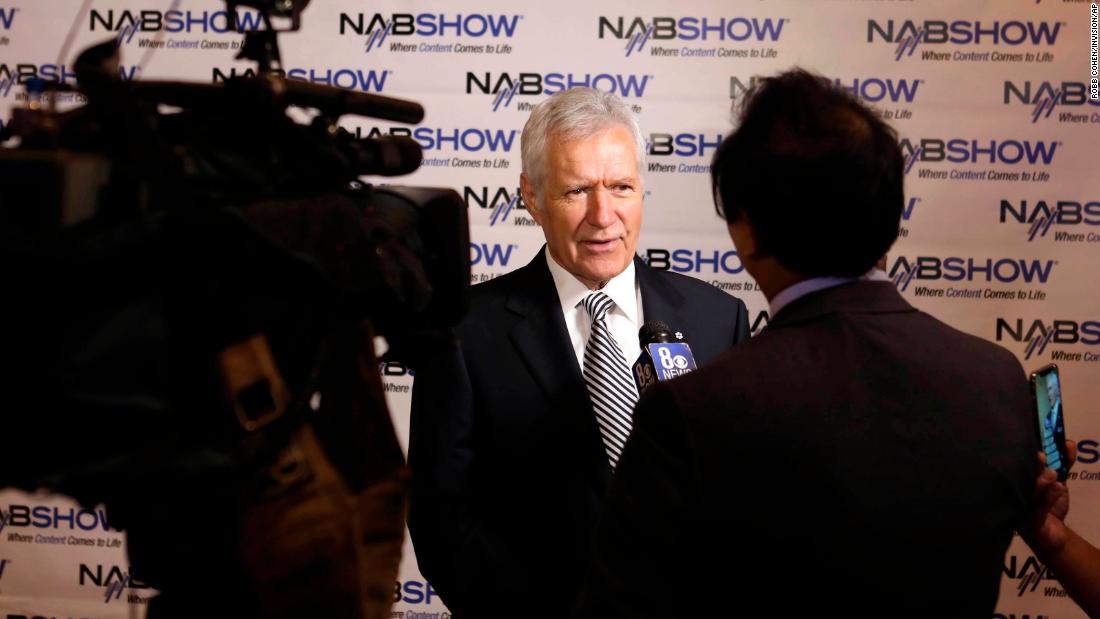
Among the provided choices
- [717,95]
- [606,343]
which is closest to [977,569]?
[606,343]

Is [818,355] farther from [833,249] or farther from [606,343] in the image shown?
[606,343]

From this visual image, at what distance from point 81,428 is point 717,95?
247cm

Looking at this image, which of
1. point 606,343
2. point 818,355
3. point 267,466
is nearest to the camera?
point 267,466

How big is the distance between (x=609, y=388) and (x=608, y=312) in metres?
0.21

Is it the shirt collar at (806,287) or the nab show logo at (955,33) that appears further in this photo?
the nab show logo at (955,33)

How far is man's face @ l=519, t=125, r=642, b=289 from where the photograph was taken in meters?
1.75

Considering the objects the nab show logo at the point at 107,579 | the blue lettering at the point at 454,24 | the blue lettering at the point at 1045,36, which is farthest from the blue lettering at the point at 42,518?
the blue lettering at the point at 1045,36

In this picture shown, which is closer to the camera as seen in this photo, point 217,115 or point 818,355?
point 217,115

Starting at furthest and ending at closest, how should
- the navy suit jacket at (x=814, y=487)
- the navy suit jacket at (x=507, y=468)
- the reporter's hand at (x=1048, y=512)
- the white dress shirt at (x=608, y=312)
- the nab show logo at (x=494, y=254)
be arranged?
the nab show logo at (x=494, y=254)
the white dress shirt at (x=608, y=312)
the navy suit jacket at (x=507, y=468)
the reporter's hand at (x=1048, y=512)
the navy suit jacket at (x=814, y=487)

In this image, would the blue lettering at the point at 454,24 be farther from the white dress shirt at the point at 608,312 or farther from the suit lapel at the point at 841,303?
the suit lapel at the point at 841,303

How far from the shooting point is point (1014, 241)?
9.41 feet

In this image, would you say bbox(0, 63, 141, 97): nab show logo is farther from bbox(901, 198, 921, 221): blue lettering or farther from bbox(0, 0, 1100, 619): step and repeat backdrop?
bbox(901, 198, 921, 221): blue lettering

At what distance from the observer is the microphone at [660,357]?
130 centimetres

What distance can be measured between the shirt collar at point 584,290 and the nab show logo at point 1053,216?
5.32 ft
